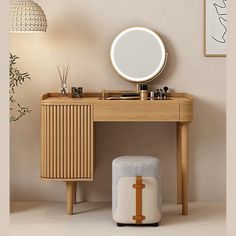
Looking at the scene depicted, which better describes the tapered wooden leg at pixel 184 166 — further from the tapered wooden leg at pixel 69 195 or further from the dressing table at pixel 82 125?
the tapered wooden leg at pixel 69 195

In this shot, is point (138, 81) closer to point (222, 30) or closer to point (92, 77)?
point (92, 77)

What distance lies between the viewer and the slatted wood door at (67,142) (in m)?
4.07

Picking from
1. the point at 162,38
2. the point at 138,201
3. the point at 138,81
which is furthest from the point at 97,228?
the point at 162,38

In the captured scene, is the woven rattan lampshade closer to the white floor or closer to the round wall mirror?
the round wall mirror

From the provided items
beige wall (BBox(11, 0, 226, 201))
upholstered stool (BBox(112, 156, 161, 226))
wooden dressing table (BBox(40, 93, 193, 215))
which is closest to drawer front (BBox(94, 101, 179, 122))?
wooden dressing table (BBox(40, 93, 193, 215))

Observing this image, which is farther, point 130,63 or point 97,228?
point 130,63

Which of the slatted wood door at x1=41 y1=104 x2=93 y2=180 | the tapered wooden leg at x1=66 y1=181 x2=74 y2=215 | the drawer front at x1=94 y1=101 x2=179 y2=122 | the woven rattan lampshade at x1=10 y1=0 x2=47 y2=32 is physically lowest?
the tapered wooden leg at x1=66 y1=181 x2=74 y2=215

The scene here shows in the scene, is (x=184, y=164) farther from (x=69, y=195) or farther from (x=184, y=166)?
(x=69, y=195)

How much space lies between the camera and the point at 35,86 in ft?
15.1

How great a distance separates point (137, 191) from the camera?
3809 mm

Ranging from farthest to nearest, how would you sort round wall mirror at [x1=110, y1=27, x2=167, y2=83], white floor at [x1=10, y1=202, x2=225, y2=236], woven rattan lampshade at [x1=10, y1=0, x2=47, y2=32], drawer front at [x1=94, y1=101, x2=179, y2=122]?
round wall mirror at [x1=110, y1=27, x2=167, y2=83], woven rattan lampshade at [x1=10, y1=0, x2=47, y2=32], drawer front at [x1=94, y1=101, x2=179, y2=122], white floor at [x1=10, y1=202, x2=225, y2=236]

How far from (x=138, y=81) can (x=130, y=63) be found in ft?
0.47

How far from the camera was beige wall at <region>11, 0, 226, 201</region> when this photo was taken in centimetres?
454

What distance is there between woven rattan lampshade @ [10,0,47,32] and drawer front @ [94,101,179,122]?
706mm
